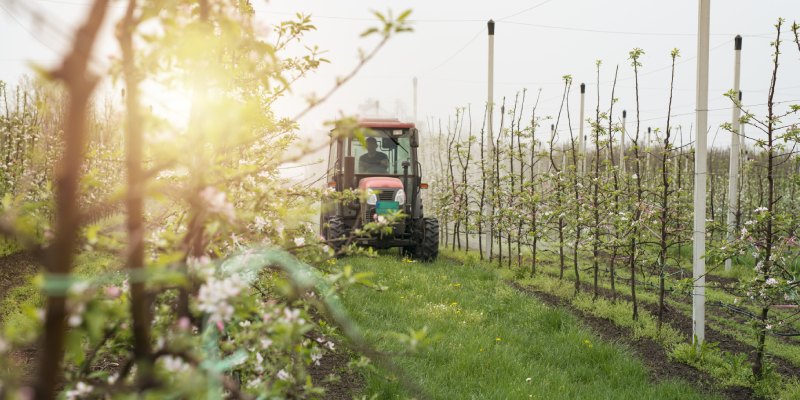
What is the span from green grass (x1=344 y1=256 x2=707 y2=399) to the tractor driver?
3.01 m

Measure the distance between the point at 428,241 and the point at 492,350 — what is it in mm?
5092

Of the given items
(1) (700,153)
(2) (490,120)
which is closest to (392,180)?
(2) (490,120)

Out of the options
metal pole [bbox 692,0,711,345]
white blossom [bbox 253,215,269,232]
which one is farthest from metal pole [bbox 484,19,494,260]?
white blossom [bbox 253,215,269,232]

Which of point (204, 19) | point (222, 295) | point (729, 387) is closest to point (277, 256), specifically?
point (222, 295)

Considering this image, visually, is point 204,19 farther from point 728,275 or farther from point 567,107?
point 728,275

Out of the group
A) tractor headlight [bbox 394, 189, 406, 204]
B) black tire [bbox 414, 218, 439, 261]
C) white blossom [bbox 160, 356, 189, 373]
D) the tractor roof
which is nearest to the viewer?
white blossom [bbox 160, 356, 189, 373]

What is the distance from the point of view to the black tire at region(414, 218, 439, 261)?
979cm

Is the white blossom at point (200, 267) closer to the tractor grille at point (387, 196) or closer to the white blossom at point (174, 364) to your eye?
the white blossom at point (174, 364)

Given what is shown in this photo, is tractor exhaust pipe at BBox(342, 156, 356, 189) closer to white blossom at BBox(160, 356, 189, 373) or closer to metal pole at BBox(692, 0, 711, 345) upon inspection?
metal pole at BBox(692, 0, 711, 345)

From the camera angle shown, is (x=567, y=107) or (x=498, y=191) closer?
(x=567, y=107)

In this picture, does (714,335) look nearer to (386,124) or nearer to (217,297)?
(386,124)

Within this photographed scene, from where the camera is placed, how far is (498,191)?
1034 centimetres

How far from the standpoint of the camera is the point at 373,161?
388 inches

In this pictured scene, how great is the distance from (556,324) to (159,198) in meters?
5.25
